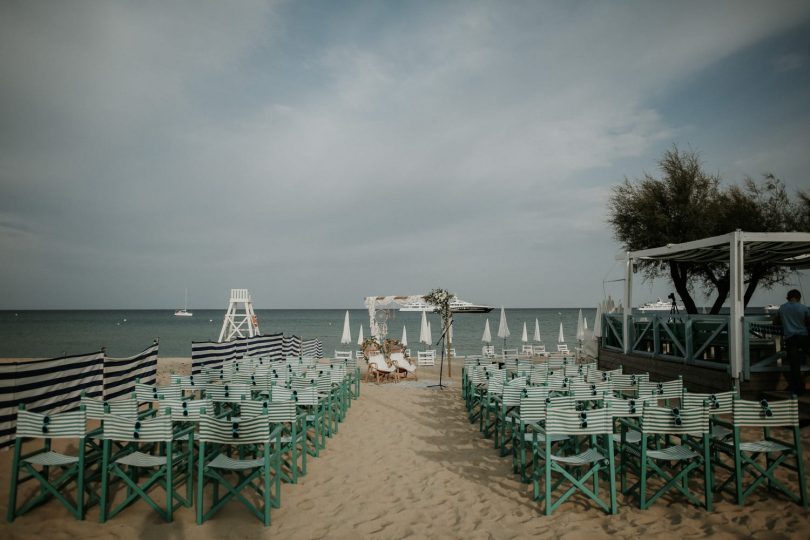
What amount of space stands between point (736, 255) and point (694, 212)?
754 cm

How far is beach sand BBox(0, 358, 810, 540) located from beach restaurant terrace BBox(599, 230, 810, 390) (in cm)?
198

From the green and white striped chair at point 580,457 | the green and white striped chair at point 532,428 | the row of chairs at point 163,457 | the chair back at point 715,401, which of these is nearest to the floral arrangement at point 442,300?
the row of chairs at point 163,457

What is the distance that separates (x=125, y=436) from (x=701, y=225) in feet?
54.8

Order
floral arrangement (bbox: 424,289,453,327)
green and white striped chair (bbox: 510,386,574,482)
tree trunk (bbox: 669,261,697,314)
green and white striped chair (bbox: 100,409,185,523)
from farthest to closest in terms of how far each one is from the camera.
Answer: tree trunk (bbox: 669,261,697,314) < floral arrangement (bbox: 424,289,453,327) < green and white striped chair (bbox: 510,386,574,482) < green and white striped chair (bbox: 100,409,185,523)

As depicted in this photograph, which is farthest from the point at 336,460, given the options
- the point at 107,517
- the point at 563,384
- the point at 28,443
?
the point at 28,443

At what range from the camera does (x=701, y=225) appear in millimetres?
14727

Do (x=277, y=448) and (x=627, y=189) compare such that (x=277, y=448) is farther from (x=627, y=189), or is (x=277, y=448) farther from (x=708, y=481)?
(x=627, y=189)

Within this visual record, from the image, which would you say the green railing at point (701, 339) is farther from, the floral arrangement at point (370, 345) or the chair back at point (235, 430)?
the chair back at point (235, 430)

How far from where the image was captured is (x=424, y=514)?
15.5ft

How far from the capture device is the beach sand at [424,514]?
13.9 ft

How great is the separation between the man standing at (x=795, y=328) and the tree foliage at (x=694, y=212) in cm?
810

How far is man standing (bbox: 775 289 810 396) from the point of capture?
704 centimetres

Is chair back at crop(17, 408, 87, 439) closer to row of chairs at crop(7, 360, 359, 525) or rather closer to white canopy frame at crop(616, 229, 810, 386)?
row of chairs at crop(7, 360, 359, 525)

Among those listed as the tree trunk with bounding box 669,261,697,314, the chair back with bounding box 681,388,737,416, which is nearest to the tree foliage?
the tree trunk with bounding box 669,261,697,314
